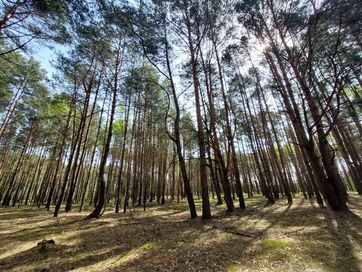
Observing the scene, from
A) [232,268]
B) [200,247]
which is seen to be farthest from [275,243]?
[200,247]

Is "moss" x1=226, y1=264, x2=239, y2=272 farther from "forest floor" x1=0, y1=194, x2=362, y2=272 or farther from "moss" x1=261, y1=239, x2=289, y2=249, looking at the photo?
"moss" x1=261, y1=239, x2=289, y2=249

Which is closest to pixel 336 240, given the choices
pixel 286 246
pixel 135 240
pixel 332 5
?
pixel 286 246

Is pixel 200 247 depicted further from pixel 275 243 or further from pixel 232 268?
pixel 275 243

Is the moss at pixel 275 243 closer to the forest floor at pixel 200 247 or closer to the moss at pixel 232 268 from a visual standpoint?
the forest floor at pixel 200 247

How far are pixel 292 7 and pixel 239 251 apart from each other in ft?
33.8

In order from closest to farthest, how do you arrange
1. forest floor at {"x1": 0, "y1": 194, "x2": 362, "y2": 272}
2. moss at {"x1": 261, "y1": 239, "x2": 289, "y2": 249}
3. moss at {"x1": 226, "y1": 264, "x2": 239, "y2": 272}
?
moss at {"x1": 226, "y1": 264, "x2": 239, "y2": 272} < forest floor at {"x1": 0, "y1": 194, "x2": 362, "y2": 272} < moss at {"x1": 261, "y1": 239, "x2": 289, "y2": 249}

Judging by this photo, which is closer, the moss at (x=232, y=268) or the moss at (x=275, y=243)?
the moss at (x=232, y=268)

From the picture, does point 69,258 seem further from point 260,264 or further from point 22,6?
point 22,6

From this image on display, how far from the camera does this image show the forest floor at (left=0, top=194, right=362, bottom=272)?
410cm

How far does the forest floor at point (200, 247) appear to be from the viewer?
4.10m

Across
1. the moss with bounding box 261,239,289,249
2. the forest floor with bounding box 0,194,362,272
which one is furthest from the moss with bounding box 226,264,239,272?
the moss with bounding box 261,239,289,249

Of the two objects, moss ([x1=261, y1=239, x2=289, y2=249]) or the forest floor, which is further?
moss ([x1=261, y1=239, x2=289, y2=249])

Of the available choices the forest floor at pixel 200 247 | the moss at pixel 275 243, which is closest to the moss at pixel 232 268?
the forest floor at pixel 200 247

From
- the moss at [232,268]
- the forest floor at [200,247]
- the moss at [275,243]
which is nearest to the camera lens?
the moss at [232,268]
